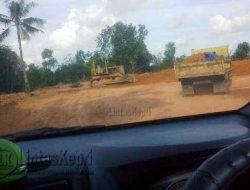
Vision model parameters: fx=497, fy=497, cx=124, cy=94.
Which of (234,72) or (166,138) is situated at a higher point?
(234,72)

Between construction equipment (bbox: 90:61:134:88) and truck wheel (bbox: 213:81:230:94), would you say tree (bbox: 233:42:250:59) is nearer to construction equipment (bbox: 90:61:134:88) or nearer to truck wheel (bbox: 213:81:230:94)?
truck wheel (bbox: 213:81:230:94)

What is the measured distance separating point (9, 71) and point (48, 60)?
Answer: 0.25 meters

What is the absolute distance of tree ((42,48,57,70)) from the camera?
300 cm

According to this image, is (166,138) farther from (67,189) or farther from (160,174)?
(67,189)

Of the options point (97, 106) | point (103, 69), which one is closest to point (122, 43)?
point (103, 69)

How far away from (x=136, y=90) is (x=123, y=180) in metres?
1.23

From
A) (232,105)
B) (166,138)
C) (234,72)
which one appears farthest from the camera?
(234,72)

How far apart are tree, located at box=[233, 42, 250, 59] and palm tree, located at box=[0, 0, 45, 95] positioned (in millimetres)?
1511

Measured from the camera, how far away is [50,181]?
2500mm

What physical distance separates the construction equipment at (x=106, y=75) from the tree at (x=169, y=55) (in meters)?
0.26

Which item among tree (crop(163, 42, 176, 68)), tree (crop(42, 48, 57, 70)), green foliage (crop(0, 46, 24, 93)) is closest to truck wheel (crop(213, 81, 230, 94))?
tree (crop(163, 42, 176, 68))

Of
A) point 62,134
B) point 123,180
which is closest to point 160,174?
point 123,180

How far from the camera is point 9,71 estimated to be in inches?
120

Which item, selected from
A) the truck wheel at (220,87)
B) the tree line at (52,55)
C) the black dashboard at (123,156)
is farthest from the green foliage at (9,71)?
the truck wheel at (220,87)
